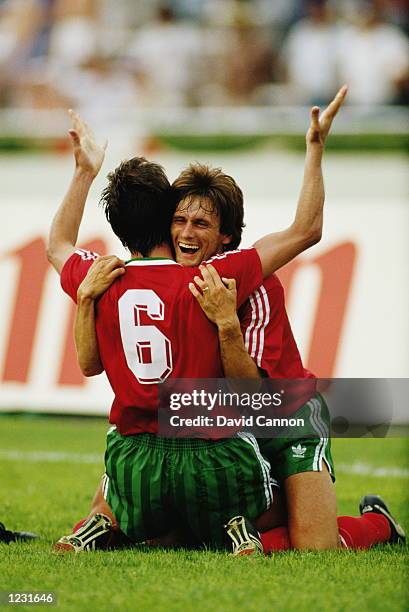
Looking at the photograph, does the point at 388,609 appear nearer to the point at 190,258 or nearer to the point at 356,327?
the point at 190,258

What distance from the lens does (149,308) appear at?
4.84 metres

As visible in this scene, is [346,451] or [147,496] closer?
[147,496]

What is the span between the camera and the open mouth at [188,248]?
5035mm

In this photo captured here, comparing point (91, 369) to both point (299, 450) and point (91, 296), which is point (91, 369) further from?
point (299, 450)

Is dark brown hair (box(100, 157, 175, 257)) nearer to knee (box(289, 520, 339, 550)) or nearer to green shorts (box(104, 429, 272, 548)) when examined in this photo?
green shorts (box(104, 429, 272, 548))

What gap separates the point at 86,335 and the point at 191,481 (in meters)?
0.76

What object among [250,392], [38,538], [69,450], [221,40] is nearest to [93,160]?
[250,392]

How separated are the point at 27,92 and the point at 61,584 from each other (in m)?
9.23

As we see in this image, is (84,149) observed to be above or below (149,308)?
above

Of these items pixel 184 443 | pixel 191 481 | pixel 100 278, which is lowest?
pixel 191 481

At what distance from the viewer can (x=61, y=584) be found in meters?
4.25

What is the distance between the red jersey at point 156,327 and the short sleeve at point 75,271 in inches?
7.5

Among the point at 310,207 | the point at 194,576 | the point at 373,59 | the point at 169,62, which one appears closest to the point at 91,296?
the point at 310,207

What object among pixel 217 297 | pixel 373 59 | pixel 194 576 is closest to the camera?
pixel 194 576
